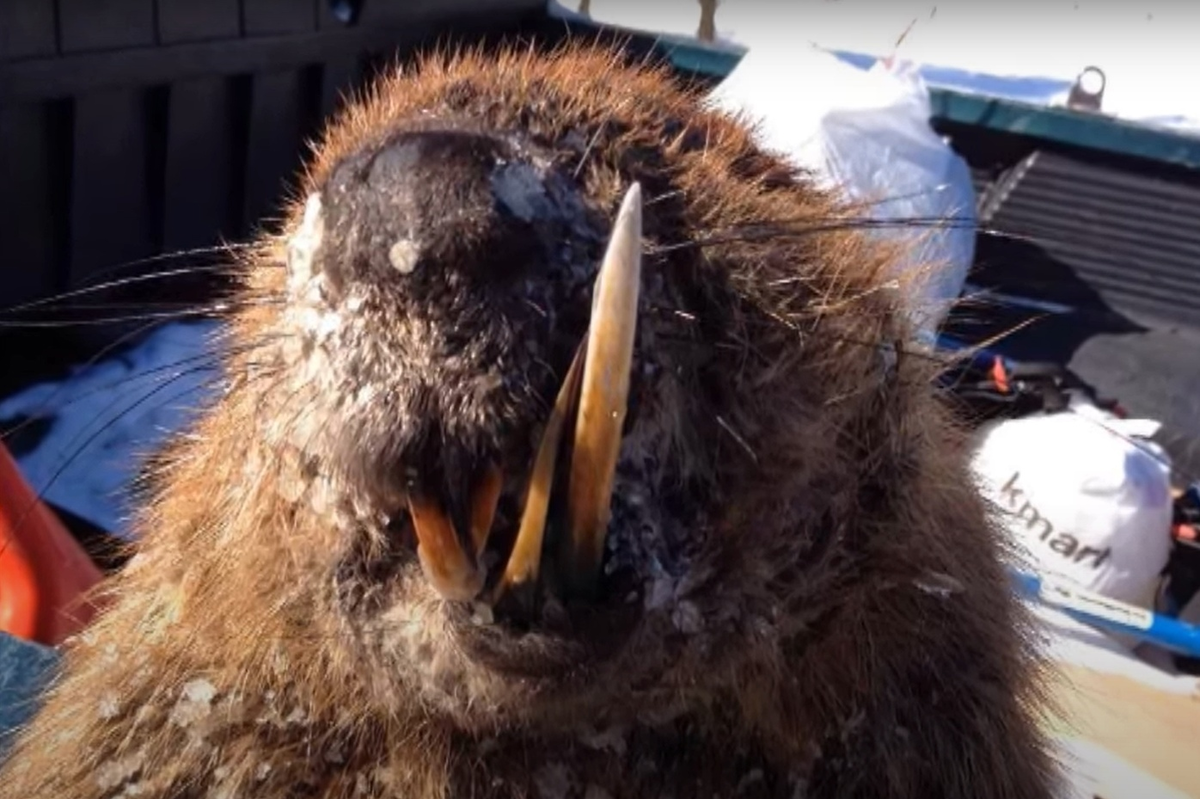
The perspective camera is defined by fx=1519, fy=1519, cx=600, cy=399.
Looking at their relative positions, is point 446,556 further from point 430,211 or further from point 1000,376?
point 1000,376

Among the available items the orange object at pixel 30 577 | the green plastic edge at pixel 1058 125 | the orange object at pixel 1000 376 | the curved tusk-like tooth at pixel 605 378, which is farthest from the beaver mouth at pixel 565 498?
the green plastic edge at pixel 1058 125

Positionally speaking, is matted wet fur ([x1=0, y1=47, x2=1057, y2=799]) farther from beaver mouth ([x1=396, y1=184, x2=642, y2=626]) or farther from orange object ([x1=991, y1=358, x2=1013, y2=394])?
orange object ([x1=991, y1=358, x2=1013, y2=394])

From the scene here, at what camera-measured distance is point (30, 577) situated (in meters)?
2.44

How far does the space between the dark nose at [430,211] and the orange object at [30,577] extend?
4.93 ft

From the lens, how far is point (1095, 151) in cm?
445

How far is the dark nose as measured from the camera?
105 centimetres

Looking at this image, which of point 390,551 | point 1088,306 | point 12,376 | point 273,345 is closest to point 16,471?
point 12,376

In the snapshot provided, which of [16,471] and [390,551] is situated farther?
[16,471]

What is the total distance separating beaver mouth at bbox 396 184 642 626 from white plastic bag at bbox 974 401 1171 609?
2410mm

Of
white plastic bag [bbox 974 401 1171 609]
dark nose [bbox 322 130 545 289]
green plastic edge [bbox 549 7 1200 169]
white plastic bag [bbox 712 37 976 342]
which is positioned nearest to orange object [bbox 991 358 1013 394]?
white plastic bag [bbox 974 401 1171 609]

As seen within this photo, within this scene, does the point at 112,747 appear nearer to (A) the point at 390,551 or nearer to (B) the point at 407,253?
(A) the point at 390,551

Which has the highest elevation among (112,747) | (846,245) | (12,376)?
(846,245)

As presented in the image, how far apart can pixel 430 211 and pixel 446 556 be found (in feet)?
0.80

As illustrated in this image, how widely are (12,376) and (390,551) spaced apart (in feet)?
8.10
